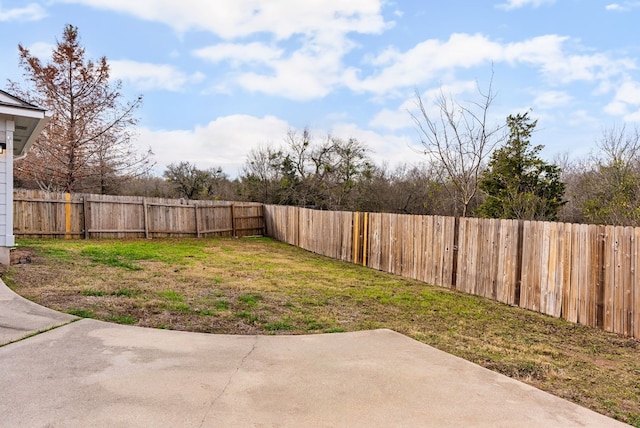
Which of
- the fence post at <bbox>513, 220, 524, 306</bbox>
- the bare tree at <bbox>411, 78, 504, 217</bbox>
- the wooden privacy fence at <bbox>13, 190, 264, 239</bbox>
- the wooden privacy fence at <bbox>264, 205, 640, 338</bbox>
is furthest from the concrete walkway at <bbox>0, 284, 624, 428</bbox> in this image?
the wooden privacy fence at <bbox>13, 190, 264, 239</bbox>

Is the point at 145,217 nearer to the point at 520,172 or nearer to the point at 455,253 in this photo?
the point at 455,253

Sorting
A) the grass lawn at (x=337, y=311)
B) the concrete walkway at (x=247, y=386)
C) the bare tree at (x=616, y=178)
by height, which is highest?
the bare tree at (x=616, y=178)

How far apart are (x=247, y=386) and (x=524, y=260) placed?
5.25m

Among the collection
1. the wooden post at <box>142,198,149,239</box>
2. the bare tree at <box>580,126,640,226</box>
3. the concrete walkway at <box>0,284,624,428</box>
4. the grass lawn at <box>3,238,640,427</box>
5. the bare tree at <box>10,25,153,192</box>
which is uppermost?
the bare tree at <box>10,25,153,192</box>

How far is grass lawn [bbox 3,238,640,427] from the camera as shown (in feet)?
11.7

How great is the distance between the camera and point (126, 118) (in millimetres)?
18031

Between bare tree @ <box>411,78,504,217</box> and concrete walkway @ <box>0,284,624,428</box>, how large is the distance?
6592 millimetres

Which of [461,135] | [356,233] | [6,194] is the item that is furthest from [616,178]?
[6,194]

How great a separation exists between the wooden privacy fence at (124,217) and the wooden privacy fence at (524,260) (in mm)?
7991

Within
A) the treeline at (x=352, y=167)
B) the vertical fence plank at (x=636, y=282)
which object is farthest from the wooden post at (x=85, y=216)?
the vertical fence plank at (x=636, y=282)

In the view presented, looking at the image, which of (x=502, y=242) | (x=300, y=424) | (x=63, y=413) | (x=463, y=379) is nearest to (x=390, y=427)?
(x=300, y=424)

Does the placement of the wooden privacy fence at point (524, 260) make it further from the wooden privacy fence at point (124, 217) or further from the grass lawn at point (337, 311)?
the wooden privacy fence at point (124, 217)

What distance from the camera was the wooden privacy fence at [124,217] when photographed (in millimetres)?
12508

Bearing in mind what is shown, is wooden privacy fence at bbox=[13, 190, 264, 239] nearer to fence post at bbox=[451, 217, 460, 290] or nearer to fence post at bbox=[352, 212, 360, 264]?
fence post at bbox=[352, 212, 360, 264]
